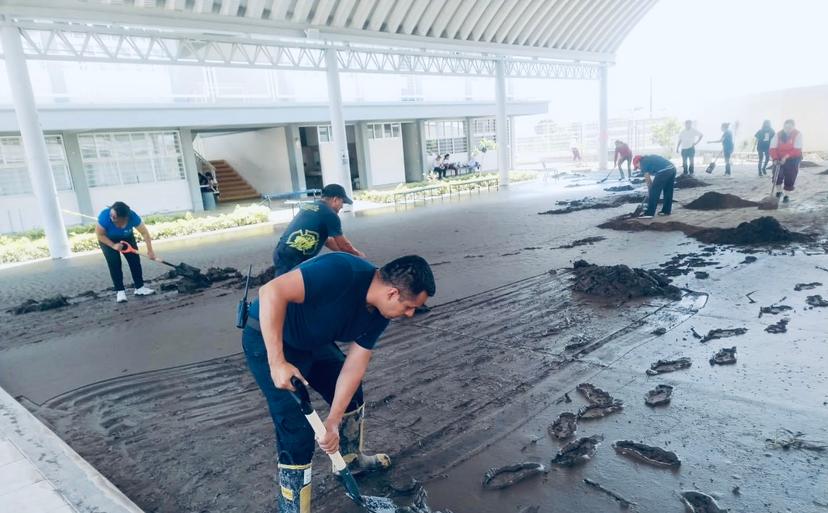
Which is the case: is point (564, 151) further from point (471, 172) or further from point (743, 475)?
point (743, 475)

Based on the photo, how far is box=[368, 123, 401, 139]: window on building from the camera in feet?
82.3

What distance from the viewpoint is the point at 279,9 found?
13.4m

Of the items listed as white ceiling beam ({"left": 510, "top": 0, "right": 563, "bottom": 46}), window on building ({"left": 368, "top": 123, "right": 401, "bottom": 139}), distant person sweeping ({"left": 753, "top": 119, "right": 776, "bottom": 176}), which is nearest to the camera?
distant person sweeping ({"left": 753, "top": 119, "right": 776, "bottom": 176})

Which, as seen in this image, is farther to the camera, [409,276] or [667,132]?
[667,132]

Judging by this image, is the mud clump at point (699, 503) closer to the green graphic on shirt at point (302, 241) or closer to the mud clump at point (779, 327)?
the mud clump at point (779, 327)

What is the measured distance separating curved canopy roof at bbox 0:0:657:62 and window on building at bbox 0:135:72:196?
21.7ft

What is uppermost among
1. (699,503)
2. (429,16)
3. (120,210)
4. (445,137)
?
(429,16)

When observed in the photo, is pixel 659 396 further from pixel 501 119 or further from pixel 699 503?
pixel 501 119

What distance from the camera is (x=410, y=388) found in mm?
3748

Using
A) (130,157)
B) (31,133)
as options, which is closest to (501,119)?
(130,157)

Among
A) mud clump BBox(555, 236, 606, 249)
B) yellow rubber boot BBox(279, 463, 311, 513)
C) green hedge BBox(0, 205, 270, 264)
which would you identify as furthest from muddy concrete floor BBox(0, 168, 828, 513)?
green hedge BBox(0, 205, 270, 264)

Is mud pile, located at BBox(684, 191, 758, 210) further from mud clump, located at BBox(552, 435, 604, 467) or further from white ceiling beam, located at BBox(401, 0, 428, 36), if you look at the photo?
white ceiling beam, located at BBox(401, 0, 428, 36)

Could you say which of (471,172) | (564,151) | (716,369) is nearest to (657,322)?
(716,369)

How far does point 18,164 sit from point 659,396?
1916 centimetres
